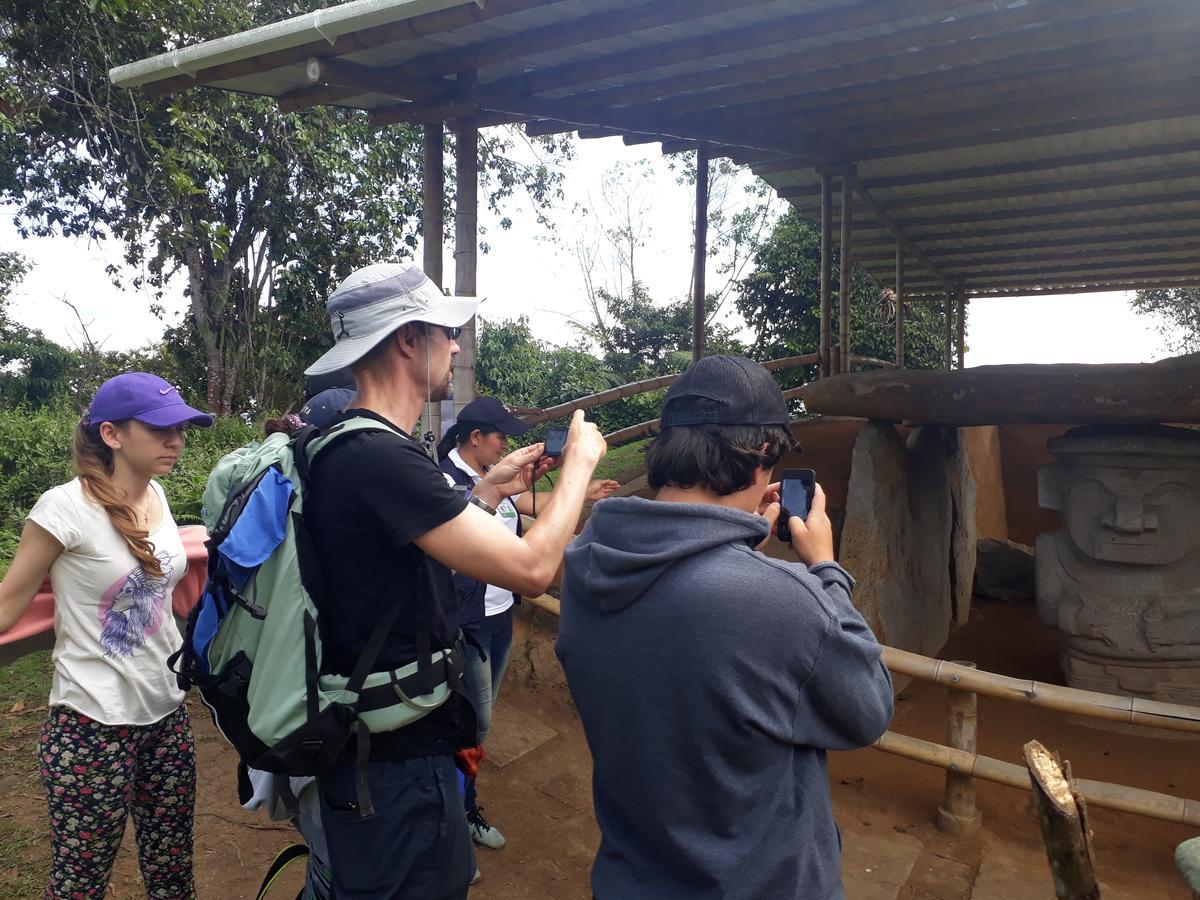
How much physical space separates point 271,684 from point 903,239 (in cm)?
786


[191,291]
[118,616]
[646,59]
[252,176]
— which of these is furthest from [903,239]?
[191,291]

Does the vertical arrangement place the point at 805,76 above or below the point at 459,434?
above

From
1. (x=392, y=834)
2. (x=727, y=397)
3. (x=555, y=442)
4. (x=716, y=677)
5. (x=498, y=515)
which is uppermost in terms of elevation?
(x=727, y=397)

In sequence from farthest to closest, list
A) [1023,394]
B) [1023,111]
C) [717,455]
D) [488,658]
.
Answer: [1023,394] < [1023,111] < [488,658] < [717,455]

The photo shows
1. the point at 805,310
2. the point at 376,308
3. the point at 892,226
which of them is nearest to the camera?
the point at 376,308

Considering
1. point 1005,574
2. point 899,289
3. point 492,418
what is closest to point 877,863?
point 492,418

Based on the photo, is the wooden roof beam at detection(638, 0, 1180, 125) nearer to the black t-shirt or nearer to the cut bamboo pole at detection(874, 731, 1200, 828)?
the cut bamboo pole at detection(874, 731, 1200, 828)

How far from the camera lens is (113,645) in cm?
203

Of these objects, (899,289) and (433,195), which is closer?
(433,195)

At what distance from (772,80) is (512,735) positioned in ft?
11.3

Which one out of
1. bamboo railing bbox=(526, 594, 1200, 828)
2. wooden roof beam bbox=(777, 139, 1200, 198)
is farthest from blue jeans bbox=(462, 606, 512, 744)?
wooden roof beam bbox=(777, 139, 1200, 198)

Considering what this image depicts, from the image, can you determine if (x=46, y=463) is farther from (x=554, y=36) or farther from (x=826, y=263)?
(x=826, y=263)

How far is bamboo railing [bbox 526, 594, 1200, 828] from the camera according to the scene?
3.01 metres

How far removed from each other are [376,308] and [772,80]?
3523mm
